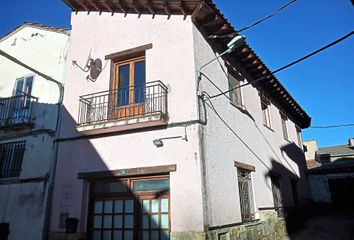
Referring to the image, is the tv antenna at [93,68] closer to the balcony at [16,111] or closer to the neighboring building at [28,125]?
the neighboring building at [28,125]

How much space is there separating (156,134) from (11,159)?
5482 mm

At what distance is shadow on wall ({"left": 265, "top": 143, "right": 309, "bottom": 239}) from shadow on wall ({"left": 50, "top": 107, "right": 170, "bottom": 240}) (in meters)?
4.73

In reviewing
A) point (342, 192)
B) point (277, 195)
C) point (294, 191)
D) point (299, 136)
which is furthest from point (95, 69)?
point (342, 192)

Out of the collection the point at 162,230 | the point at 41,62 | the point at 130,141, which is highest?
the point at 41,62

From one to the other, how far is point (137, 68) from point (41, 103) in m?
3.71

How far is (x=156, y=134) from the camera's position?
7.26 meters

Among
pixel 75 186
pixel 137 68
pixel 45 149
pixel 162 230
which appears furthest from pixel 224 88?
pixel 45 149

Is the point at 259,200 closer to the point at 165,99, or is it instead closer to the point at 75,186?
the point at 165,99

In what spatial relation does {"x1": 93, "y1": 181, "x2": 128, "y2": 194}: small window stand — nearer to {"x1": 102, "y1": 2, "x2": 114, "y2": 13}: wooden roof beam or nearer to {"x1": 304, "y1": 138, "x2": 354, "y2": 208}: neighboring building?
{"x1": 102, "y1": 2, "x2": 114, "y2": 13}: wooden roof beam

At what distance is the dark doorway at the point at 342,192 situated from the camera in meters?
17.0

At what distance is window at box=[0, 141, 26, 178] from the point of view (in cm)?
916

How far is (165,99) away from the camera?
7395 mm

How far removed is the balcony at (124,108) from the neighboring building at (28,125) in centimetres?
156

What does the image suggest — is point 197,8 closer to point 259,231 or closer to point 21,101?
point 259,231
